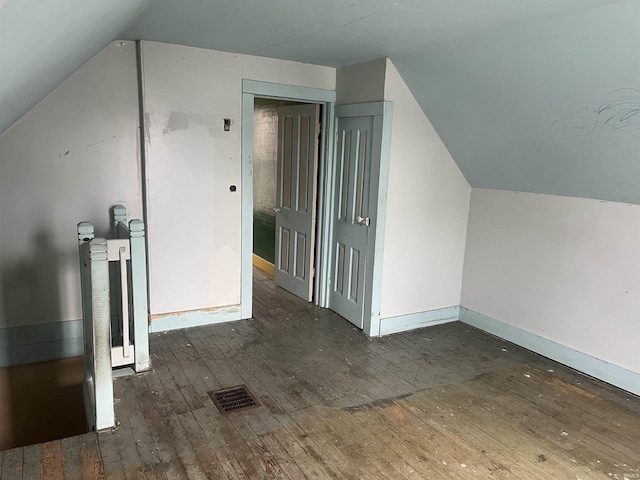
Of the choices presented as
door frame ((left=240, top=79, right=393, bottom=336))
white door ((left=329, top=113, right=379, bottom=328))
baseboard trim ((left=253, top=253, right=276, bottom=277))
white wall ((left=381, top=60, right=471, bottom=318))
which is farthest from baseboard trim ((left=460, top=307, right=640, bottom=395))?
baseboard trim ((left=253, top=253, right=276, bottom=277))

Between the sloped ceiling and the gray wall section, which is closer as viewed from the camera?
the sloped ceiling

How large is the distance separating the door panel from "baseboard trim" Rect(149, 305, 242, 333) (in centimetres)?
101

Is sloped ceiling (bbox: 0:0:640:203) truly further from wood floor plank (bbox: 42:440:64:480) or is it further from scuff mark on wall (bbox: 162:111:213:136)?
wood floor plank (bbox: 42:440:64:480)

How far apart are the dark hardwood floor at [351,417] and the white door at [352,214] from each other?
47 cm

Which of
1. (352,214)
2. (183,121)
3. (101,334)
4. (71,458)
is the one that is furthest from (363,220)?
(71,458)

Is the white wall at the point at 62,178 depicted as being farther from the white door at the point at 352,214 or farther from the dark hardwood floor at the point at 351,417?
the white door at the point at 352,214

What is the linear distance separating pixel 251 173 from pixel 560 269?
2.65 metres

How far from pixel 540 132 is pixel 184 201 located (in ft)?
8.99

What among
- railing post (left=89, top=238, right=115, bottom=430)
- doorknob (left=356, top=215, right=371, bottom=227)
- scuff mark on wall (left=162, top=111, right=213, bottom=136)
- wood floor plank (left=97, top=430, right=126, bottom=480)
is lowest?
wood floor plank (left=97, top=430, right=126, bottom=480)

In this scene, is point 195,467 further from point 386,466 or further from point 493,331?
point 493,331

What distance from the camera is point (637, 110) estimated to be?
2535mm

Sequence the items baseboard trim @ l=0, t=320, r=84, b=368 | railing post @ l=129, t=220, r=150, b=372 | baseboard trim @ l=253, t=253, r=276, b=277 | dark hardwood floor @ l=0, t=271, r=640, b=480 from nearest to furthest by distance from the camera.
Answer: dark hardwood floor @ l=0, t=271, r=640, b=480 → railing post @ l=129, t=220, r=150, b=372 → baseboard trim @ l=0, t=320, r=84, b=368 → baseboard trim @ l=253, t=253, r=276, b=277

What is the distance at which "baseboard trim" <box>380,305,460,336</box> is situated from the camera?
13.5 ft

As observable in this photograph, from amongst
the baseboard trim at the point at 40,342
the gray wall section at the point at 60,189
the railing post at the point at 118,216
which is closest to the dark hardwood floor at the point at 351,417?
the baseboard trim at the point at 40,342
